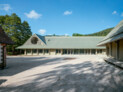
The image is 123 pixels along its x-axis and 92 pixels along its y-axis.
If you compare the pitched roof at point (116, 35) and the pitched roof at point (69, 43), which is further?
the pitched roof at point (69, 43)

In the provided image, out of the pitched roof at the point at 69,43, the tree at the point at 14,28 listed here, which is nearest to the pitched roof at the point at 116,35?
the pitched roof at the point at 69,43

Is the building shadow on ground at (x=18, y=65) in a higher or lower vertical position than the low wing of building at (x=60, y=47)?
lower

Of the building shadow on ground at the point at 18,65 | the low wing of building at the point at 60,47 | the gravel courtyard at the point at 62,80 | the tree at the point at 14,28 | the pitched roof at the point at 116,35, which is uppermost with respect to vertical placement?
the tree at the point at 14,28

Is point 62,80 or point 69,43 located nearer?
point 62,80

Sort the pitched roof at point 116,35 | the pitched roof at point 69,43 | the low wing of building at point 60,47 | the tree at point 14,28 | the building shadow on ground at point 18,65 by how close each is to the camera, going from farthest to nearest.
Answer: the tree at point 14,28 → the pitched roof at point 69,43 → the low wing of building at point 60,47 → the pitched roof at point 116,35 → the building shadow on ground at point 18,65

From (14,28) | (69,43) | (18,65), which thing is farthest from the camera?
(14,28)

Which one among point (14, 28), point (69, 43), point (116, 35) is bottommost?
point (69, 43)

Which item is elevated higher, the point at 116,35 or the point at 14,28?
the point at 14,28

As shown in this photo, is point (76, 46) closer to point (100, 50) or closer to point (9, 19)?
point (100, 50)

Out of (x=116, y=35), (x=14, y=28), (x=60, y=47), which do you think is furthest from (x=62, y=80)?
(x=14, y=28)

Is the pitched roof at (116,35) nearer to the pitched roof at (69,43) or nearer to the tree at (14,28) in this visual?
the pitched roof at (69,43)

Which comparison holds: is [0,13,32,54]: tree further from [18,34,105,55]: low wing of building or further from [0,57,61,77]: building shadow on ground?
[0,57,61,77]: building shadow on ground

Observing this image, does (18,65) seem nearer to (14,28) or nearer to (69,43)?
(69,43)

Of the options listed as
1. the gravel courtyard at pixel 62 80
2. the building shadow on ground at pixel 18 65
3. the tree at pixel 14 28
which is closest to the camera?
the gravel courtyard at pixel 62 80
